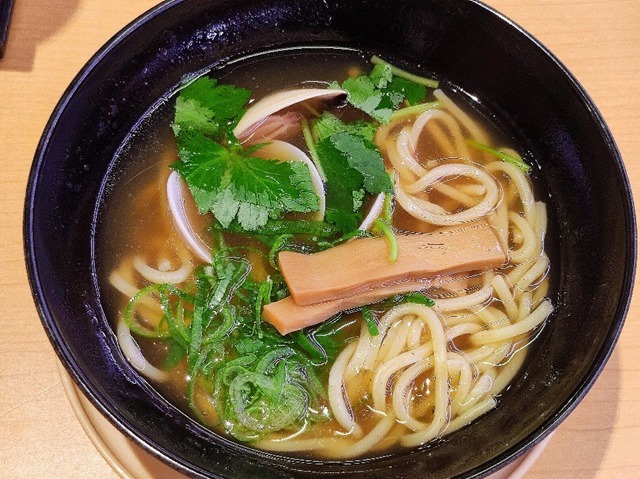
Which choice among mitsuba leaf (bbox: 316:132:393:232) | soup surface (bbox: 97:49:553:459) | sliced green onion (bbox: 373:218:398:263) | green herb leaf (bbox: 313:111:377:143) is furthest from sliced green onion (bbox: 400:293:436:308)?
green herb leaf (bbox: 313:111:377:143)

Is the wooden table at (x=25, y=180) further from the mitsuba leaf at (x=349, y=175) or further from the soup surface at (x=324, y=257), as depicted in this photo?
the mitsuba leaf at (x=349, y=175)

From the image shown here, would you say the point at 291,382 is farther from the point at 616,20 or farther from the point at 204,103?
the point at 616,20

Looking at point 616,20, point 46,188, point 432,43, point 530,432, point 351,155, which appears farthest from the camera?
point 616,20

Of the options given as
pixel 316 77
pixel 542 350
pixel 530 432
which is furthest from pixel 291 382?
pixel 316 77

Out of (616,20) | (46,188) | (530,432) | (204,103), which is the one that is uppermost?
(616,20)

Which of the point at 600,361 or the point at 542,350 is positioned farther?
the point at 542,350

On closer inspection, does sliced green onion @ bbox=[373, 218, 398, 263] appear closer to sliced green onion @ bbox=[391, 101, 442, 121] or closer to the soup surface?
the soup surface
